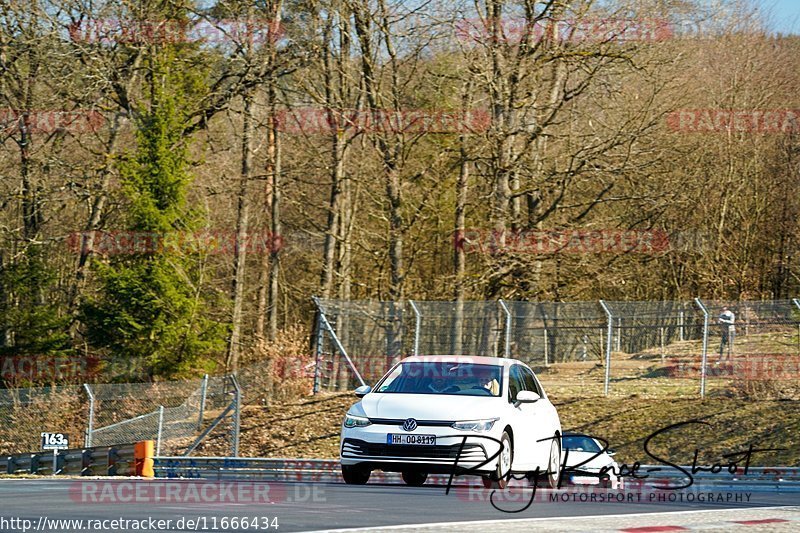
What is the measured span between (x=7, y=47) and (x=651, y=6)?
71.7 ft

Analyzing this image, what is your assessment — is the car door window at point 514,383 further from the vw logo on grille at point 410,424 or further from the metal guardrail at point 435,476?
the metal guardrail at point 435,476

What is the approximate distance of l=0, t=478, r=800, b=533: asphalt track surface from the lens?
9773 mm

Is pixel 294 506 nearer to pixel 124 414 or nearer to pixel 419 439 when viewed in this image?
pixel 419 439

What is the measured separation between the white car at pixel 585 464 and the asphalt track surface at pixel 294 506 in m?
3.35

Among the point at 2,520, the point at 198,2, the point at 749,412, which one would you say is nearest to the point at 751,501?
the point at 2,520

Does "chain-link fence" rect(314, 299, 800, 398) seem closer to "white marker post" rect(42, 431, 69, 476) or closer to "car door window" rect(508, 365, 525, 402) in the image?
"white marker post" rect(42, 431, 69, 476)

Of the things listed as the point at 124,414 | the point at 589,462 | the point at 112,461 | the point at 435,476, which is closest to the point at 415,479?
the point at 435,476

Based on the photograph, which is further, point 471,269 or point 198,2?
point 198,2

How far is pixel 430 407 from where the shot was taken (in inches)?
530

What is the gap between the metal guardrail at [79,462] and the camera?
79.9ft

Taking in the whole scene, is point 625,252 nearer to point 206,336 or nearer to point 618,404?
point 618,404

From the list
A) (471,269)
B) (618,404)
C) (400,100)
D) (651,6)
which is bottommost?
(618,404)

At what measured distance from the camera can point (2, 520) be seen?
9.63 m

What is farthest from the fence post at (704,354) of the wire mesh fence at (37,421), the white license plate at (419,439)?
the wire mesh fence at (37,421)
